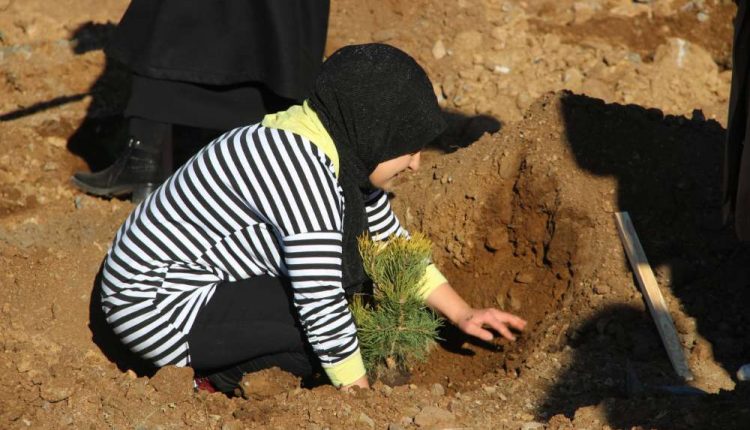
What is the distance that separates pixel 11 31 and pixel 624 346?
181 inches

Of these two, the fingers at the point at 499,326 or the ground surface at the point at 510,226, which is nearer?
the ground surface at the point at 510,226

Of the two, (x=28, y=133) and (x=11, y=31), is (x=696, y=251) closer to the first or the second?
(x=28, y=133)

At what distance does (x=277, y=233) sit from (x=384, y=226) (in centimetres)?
67

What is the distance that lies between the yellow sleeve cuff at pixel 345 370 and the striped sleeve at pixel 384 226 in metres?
0.44

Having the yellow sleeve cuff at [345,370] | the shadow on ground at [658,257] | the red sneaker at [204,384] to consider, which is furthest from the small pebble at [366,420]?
the red sneaker at [204,384]

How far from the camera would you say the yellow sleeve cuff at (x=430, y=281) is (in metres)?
3.68

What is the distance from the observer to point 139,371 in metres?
3.89

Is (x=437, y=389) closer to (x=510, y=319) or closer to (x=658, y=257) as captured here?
(x=510, y=319)

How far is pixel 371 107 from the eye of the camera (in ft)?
9.93

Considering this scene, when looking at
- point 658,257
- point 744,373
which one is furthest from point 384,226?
point 744,373

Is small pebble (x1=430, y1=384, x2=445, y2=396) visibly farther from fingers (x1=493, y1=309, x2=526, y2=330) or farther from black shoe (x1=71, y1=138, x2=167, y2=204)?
black shoe (x1=71, y1=138, x2=167, y2=204)

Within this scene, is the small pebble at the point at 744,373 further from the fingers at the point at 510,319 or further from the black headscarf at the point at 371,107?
the black headscarf at the point at 371,107

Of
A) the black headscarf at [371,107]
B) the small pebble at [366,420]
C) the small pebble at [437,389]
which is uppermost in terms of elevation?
the black headscarf at [371,107]

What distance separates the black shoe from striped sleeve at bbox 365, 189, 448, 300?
1.39 metres
